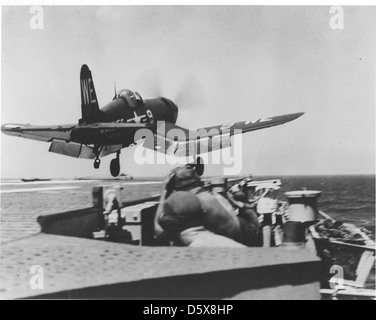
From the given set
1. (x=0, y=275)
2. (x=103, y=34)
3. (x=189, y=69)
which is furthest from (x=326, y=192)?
(x=0, y=275)

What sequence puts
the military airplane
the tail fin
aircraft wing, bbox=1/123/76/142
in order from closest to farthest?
the tail fin, the military airplane, aircraft wing, bbox=1/123/76/142

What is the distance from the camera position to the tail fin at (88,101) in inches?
243

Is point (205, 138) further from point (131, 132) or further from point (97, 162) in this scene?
point (97, 162)

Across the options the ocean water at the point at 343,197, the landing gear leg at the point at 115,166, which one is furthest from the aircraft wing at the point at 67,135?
the ocean water at the point at 343,197

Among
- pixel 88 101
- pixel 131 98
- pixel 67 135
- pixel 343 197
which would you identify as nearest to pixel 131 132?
pixel 131 98

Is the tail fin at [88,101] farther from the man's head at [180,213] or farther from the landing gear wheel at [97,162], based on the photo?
the man's head at [180,213]

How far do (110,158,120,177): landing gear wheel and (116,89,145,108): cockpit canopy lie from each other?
85 cm

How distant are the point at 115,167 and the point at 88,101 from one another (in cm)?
109

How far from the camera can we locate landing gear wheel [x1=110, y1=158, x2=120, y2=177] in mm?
6715

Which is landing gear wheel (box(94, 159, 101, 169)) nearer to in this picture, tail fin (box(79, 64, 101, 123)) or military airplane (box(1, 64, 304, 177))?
military airplane (box(1, 64, 304, 177))

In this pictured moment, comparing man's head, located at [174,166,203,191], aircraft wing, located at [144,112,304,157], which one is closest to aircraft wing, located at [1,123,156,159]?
aircraft wing, located at [144,112,304,157]

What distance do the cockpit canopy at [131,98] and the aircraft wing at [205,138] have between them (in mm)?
448
